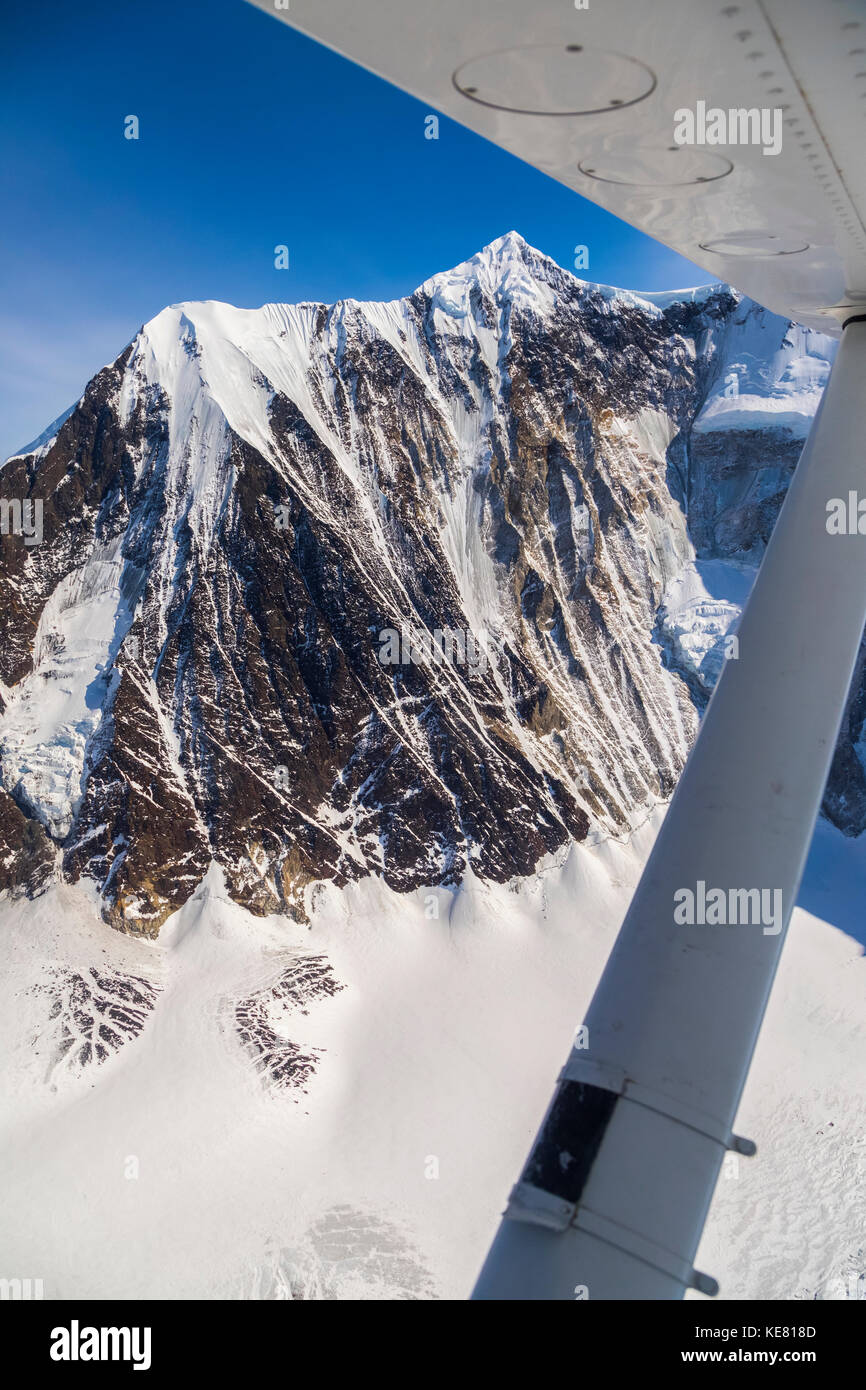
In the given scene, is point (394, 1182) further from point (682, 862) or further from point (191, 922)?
point (682, 862)

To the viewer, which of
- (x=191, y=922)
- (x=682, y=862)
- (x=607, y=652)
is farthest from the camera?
(x=607, y=652)

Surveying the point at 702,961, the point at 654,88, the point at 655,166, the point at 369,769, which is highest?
the point at 655,166

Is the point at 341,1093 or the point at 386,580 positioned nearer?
the point at 341,1093

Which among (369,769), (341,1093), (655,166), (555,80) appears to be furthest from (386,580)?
(555,80)

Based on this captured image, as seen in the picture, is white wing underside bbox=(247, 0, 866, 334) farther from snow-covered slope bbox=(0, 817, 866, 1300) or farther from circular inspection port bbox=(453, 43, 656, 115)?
snow-covered slope bbox=(0, 817, 866, 1300)

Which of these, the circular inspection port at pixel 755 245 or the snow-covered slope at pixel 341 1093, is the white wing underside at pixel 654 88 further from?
the snow-covered slope at pixel 341 1093

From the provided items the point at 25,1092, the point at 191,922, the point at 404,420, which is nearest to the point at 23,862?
the point at 191,922

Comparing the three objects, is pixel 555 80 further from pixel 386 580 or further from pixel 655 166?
pixel 386 580
